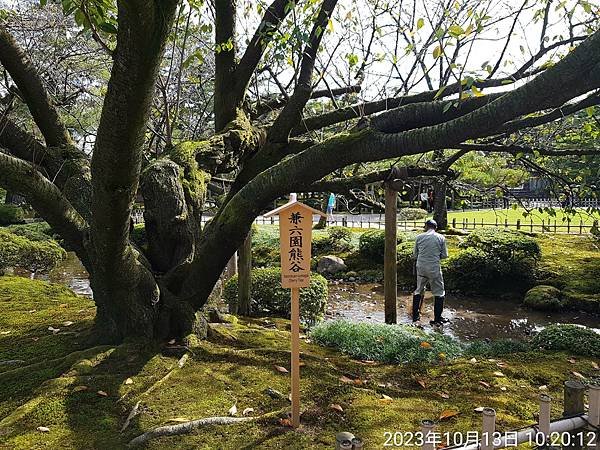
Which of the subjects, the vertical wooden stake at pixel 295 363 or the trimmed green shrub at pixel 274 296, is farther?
the trimmed green shrub at pixel 274 296

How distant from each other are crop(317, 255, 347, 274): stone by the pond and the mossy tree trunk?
914cm

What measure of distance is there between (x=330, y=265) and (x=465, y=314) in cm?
555

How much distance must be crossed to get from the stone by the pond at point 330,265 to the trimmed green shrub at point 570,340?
29.7ft

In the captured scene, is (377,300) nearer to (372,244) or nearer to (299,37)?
(372,244)

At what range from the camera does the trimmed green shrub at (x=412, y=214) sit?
26.0m

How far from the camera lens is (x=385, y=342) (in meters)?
5.98

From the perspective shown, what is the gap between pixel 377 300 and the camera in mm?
12625

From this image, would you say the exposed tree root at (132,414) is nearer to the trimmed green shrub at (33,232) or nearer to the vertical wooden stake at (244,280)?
the vertical wooden stake at (244,280)

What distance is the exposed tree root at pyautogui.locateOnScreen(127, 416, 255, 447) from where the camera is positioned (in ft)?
11.1

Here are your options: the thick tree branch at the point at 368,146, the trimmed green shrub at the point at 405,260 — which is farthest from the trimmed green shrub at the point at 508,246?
the thick tree branch at the point at 368,146

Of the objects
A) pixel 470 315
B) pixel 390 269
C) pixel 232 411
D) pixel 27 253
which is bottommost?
pixel 470 315

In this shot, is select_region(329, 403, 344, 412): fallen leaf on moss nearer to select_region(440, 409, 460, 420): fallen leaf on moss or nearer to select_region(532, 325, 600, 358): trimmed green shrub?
select_region(440, 409, 460, 420): fallen leaf on moss

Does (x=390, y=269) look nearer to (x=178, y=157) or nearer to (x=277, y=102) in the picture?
(x=277, y=102)

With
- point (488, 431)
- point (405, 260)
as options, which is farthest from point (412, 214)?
point (488, 431)
